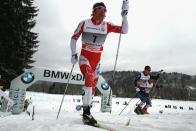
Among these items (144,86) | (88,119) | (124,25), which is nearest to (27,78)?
(144,86)

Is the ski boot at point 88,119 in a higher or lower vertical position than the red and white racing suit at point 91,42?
lower

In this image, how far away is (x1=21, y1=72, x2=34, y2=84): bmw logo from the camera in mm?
16719

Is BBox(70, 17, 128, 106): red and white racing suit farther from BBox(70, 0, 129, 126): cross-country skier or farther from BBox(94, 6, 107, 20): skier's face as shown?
BBox(94, 6, 107, 20): skier's face

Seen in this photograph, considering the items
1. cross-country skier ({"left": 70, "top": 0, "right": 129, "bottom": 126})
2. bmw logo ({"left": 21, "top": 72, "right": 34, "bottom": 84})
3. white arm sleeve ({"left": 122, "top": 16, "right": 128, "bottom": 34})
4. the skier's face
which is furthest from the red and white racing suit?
bmw logo ({"left": 21, "top": 72, "right": 34, "bottom": 84})

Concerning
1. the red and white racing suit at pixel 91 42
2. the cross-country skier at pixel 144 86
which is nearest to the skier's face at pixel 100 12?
the red and white racing suit at pixel 91 42

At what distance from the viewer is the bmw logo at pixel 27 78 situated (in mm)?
16719

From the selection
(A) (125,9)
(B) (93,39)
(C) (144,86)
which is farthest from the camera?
(C) (144,86)

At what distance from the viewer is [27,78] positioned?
16.8 m

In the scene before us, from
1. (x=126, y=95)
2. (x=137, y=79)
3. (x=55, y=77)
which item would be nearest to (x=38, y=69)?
(x=55, y=77)

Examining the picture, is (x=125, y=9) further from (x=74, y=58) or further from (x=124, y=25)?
(x=74, y=58)

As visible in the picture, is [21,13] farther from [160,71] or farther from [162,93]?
[162,93]

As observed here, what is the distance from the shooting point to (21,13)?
24.4 m

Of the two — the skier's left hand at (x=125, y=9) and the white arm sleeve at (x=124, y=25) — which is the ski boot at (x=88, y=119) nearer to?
the white arm sleeve at (x=124, y=25)

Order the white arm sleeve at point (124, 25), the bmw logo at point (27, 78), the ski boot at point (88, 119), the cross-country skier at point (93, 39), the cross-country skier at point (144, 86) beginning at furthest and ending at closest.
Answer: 1. the bmw logo at point (27, 78)
2. the cross-country skier at point (144, 86)
3. the white arm sleeve at point (124, 25)
4. the cross-country skier at point (93, 39)
5. the ski boot at point (88, 119)
